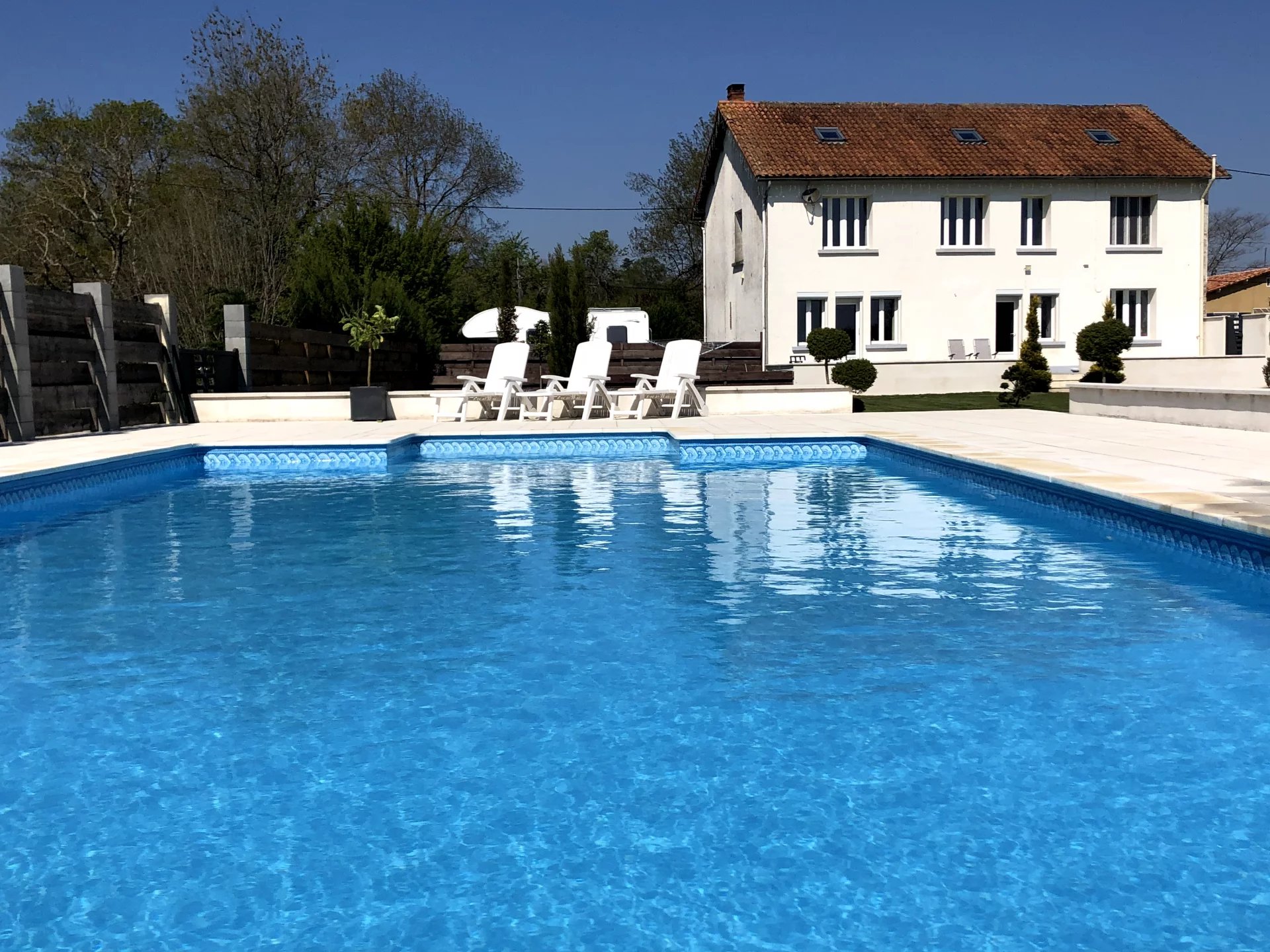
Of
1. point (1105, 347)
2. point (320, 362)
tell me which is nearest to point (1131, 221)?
point (1105, 347)

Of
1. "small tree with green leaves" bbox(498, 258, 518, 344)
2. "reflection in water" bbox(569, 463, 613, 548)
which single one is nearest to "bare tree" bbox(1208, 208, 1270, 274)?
"small tree with green leaves" bbox(498, 258, 518, 344)

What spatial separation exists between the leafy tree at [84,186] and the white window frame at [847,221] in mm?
17280

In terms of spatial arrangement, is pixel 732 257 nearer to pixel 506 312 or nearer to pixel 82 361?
pixel 506 312

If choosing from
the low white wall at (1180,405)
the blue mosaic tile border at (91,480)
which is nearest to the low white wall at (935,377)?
the low white wall at (1180,405)

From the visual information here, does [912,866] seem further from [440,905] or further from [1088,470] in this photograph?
[1088,470]

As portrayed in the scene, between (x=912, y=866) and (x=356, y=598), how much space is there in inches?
158

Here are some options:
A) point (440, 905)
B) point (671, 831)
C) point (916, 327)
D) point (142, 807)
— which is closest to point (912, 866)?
point (671, 831)

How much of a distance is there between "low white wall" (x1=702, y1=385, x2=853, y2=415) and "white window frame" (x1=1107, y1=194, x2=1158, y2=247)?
13535 millimetres

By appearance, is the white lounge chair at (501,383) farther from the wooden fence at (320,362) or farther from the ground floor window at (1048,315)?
the ground floor window at (1048,315)

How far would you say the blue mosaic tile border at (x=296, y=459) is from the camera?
12758 mm

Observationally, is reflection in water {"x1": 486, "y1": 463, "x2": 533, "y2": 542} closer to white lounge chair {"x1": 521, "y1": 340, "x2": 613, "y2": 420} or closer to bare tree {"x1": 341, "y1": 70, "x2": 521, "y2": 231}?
white lounge chair {"x1": 521, "y1": 340, "x2": 613, "y2": 420}

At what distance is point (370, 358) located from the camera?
18.0 m

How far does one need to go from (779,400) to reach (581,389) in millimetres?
3668

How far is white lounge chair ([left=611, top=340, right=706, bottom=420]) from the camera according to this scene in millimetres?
16828
